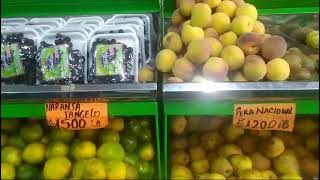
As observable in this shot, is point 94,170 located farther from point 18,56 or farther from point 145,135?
point 18,56

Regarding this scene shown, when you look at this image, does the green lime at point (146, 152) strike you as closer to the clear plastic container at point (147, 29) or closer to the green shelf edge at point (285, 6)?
the clear plastic container at point (147, 29)

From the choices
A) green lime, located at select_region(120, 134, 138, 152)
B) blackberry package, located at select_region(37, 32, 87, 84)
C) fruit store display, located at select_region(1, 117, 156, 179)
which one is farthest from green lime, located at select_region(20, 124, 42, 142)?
green lime, located at select_region(120, 134, 138, 152)

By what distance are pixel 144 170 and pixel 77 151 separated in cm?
26

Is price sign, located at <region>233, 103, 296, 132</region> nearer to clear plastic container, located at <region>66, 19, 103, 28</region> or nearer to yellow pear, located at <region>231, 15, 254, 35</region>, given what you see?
yellow pear, located at <region>231, 15, 254, 35</region>

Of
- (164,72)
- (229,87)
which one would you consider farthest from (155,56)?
(229,87)

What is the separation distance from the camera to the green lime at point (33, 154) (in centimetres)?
164

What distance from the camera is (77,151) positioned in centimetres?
162

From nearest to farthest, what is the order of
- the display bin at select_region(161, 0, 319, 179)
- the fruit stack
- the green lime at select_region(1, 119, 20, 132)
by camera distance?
1. the display bin at select_region(161, 0, 319, 179)
2. the fruit stack
3. the green lime at select_region(1, 119, 20, 132)

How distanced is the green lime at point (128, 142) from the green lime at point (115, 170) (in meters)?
0.11

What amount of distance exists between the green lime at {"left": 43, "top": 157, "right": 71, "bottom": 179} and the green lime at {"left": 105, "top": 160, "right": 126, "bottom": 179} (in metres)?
0.15

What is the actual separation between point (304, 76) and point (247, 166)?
0.39m

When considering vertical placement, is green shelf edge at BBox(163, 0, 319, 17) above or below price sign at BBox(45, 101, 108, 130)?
above

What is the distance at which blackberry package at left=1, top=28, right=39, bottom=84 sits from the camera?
1.61 m

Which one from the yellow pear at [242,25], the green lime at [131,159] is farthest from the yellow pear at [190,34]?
the green lime at [131,159]
